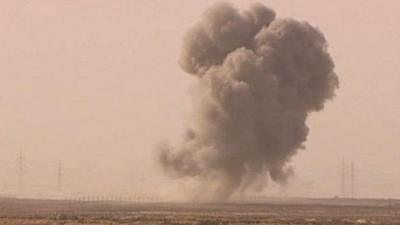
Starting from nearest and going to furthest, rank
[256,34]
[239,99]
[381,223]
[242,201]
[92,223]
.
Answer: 1. [92,223]
2. [381,223]
3. [239,99]
4. [256,34]
5. [242,201]

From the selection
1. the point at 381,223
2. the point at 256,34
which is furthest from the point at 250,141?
the point at 381,223

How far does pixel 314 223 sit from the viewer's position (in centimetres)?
8200

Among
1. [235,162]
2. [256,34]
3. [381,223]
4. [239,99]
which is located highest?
[256,34]

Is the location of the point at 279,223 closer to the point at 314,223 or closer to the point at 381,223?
the point at 314,223

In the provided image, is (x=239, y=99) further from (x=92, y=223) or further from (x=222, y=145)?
(x=92, y=223)

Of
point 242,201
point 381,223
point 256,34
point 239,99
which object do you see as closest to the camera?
point 381,223

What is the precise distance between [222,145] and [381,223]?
2353 inches

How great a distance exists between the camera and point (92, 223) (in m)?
78.1

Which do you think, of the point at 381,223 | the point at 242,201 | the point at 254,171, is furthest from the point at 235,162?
the point at 381,223

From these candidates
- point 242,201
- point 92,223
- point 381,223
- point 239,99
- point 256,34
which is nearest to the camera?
point 92,223

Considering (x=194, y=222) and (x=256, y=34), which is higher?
(x=256, y=34)

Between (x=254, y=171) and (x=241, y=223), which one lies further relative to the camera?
(x=254, y=171)

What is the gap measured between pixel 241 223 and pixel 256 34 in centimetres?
7405

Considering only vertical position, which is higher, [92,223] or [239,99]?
[239,99]
